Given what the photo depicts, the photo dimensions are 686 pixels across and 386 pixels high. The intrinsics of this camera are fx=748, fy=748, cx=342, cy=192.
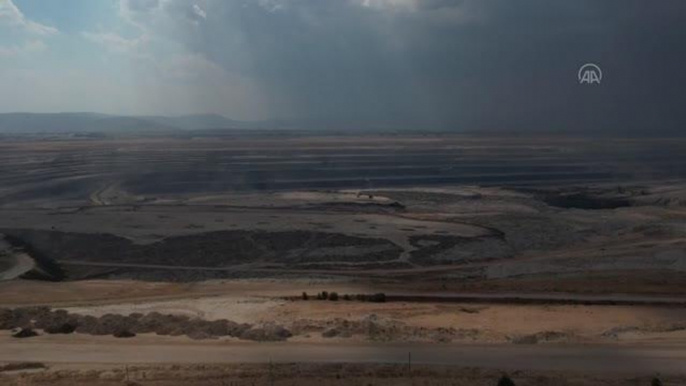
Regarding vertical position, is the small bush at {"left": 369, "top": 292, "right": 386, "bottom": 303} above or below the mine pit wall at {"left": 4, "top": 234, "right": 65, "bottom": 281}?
above

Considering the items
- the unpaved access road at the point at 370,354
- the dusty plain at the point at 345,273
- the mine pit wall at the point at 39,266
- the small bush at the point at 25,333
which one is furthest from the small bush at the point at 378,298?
the mine pit wall at the point at 39,266

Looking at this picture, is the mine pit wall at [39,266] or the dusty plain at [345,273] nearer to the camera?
the dusty plain at [345,273]

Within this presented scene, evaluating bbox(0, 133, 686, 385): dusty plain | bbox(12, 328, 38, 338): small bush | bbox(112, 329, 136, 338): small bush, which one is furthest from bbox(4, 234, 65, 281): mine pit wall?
bbox(112, 329, 136, 338): small bush

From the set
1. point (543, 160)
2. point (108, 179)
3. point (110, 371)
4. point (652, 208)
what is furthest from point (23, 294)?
point (543, 160)

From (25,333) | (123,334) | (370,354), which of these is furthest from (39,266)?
(370,354)

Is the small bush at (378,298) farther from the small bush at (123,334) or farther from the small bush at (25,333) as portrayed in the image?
the small bush at (25,333)

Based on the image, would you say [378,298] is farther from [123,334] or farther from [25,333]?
[25,333]

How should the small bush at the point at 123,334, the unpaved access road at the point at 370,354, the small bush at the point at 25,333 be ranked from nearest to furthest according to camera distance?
the unpaved access road at the point at 370,354 → the small bush at the point at 123,334 → the small bush at the point at 25,333

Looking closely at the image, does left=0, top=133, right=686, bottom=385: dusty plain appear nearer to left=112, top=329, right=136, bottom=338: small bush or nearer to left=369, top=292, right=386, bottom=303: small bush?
left=112, top=329, right=136, bottom=338: small bush

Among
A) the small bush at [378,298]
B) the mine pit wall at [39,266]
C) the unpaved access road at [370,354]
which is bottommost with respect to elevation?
the mine pit wall at [39,266]

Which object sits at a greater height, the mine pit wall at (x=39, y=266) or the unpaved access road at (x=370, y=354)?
the unpaved access road at (x=370, y=354)
